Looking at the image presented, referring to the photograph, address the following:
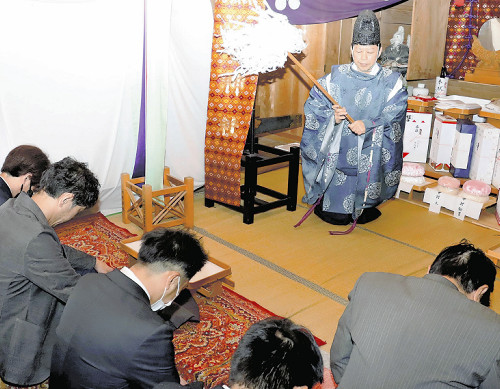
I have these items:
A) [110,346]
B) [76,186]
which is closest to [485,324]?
[110,346]

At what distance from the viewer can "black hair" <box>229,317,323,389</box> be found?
1243mm

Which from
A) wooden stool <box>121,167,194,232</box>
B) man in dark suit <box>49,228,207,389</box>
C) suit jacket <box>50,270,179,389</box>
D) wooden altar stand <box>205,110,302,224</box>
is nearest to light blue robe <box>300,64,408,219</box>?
wooden altar stand <box>205,110,302,224</box>

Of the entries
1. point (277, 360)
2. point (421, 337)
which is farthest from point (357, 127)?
point (277, 360)

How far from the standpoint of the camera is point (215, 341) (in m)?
2.83

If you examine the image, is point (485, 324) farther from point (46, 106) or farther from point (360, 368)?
point (46, 106)

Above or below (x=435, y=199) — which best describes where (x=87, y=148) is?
above

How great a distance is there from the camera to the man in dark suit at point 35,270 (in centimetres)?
210

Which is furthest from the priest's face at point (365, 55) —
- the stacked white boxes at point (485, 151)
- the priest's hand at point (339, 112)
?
the stacked white boxes at point (485, 151)

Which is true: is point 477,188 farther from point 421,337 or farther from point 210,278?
point 421,337

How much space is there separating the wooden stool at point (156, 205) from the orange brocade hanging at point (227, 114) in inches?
12.2

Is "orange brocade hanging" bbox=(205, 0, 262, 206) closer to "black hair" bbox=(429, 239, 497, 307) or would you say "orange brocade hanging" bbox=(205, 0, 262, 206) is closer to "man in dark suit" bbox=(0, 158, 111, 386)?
"man in dark suit" bbox=(0, 158, 111, 386)

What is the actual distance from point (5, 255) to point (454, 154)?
163 inches

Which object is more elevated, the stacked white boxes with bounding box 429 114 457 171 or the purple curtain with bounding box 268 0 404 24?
the purple curtain with bounding box 268 0 404 24

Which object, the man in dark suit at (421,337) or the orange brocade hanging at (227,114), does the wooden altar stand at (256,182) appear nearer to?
the orange brocade hanging at (227,114)
